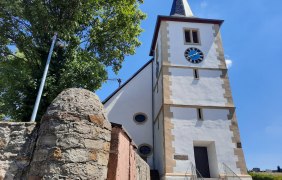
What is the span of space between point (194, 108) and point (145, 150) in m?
4.28

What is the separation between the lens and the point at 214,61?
51.7ft

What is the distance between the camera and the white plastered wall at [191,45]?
15586 millimetres

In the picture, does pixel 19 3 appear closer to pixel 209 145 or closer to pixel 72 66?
pixel 72 66

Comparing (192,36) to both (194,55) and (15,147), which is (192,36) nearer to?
(194,55)

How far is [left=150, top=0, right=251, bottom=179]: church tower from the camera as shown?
12.2 meters

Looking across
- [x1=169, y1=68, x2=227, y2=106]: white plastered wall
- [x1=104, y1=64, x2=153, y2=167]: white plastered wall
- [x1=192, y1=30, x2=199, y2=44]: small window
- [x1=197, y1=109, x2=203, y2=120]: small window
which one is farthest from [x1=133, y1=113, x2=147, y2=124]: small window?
Answer: [x1=192, y1=30, x2=199, y2=44]: small window

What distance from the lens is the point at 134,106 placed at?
16859 millimetres

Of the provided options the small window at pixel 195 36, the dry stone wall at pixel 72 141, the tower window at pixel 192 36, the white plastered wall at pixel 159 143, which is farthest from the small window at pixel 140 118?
the dry stone wall at pixel 72 141

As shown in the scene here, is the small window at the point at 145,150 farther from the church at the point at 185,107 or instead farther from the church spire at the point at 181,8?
the church spire at the point at 181,8

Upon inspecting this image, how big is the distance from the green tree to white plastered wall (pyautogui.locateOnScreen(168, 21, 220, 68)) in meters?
5.54

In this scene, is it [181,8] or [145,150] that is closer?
[145,150]

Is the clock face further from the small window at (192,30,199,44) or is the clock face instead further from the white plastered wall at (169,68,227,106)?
the small window at (192,30,199,44)

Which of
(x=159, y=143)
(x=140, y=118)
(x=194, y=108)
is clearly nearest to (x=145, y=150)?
(x=159, y=143)

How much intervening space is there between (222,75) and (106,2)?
8497mm
